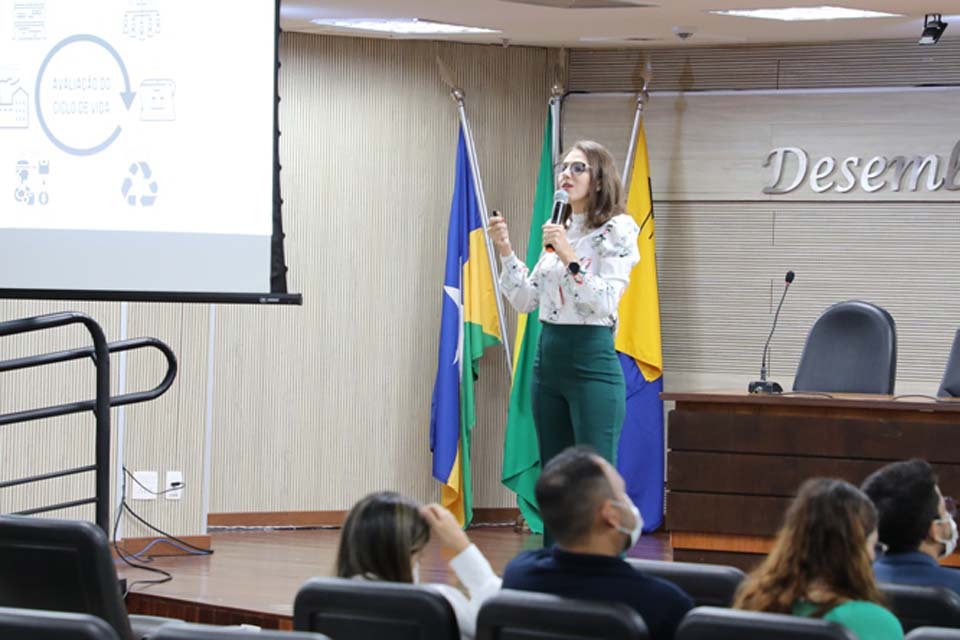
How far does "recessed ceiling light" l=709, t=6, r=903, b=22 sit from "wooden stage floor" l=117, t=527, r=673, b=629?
2334 millimetres

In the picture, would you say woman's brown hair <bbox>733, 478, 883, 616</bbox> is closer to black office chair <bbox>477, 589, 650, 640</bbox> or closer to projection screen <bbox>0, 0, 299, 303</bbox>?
black office chair <bbox>477, 589, 650, 640</bbox>

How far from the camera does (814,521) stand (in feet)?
7.97

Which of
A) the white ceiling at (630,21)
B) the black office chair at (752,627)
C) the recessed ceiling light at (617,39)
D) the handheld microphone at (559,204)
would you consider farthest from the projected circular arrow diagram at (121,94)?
the recessed ceiling light at (617,39)

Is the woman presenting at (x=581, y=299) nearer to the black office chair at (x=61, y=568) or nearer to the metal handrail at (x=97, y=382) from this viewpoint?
the metal handrail at (x=97, y=382)

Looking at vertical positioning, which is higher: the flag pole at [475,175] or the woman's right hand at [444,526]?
the flag pole at [475,175]

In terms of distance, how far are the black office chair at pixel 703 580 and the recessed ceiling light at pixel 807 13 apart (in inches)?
155

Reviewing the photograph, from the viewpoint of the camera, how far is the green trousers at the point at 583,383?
13.9 ft

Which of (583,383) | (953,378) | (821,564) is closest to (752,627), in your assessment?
(821,564)

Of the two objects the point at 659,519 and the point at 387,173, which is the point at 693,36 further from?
the point at 659,519

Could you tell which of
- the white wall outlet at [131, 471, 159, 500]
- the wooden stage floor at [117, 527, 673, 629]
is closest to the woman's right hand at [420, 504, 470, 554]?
the wooden stage floor at [117, 527, 673, 629]

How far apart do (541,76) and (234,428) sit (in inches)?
91.2

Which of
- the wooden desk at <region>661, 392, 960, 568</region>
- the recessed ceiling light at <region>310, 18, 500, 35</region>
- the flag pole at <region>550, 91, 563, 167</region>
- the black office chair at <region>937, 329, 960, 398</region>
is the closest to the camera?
the wooden desk at <region>661, 392, 960, 568</region>

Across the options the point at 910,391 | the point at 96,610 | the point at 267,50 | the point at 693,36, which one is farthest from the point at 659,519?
the point at 96,610

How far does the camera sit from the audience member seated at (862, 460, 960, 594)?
2969 millimetres
